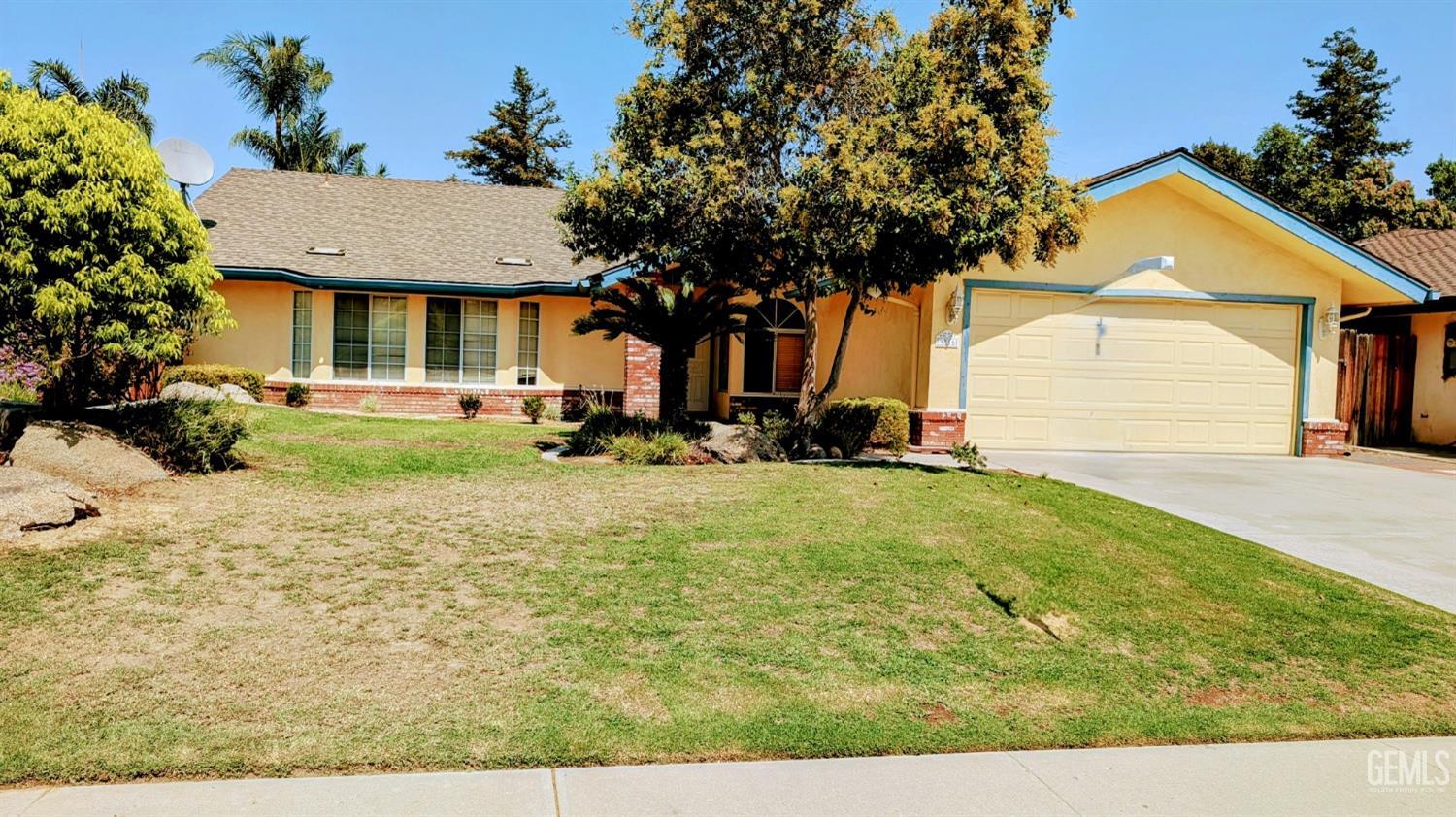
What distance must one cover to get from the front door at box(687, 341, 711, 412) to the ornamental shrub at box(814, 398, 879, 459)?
230 inches

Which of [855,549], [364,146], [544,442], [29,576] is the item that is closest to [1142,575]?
[855,549]

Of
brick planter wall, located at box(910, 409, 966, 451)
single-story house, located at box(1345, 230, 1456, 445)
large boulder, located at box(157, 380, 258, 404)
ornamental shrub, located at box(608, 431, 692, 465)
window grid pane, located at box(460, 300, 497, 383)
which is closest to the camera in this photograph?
ornamental shrub, located at box(608, 431, 692, 465)

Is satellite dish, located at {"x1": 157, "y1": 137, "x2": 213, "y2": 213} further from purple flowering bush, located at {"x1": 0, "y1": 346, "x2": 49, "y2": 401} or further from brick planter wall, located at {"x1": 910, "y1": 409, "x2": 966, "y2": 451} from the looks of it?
brick planter wall, located at {"x1": 910, "y1": 409, "x2": 966, "y2": 451}

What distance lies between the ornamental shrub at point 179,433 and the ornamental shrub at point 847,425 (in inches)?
301

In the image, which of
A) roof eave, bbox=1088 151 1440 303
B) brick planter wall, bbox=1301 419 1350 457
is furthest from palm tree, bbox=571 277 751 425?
brick planter wall, bbox=1301 419 1350 457

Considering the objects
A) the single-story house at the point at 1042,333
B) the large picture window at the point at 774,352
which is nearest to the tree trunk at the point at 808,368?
the single-story house at the point at 1042,333

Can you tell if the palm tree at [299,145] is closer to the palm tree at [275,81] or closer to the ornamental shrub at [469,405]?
the palm tree at [275,81]

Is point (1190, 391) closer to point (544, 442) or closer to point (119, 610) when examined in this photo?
point (544, 442)

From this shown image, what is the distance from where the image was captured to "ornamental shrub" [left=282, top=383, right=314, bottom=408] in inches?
713

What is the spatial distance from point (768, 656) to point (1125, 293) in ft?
40.7

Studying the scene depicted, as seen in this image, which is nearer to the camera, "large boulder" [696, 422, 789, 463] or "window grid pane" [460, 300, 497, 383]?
"large boulder" [696, 422, 789, 463]

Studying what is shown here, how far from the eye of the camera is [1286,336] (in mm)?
16109

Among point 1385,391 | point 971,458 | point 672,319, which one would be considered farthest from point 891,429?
point 1385,391

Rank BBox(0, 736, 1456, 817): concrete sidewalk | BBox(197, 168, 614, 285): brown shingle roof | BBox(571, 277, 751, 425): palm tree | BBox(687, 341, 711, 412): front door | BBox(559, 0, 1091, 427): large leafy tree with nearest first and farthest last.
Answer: BBox(0, 736, 1456, 817): concrete sidewalk < BBox(559, 0, 1091, 427): large leafy tree < BBox(571, 277, 751, 425): palm tree < BBox(197, 168, 614, 285): brown shingle roof < BBox(687, 341, 711, 412): front door
